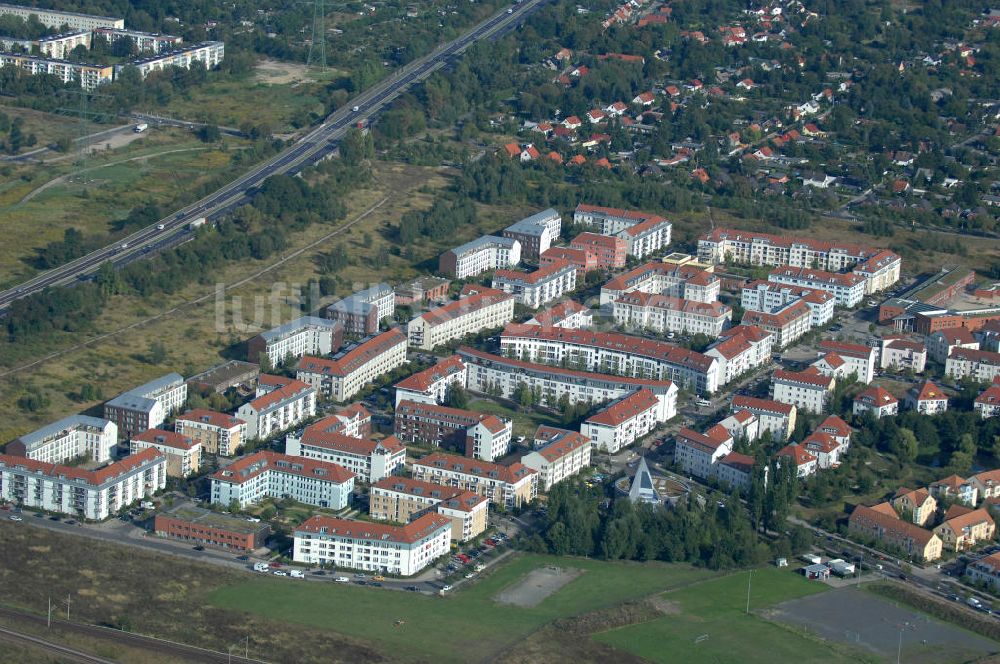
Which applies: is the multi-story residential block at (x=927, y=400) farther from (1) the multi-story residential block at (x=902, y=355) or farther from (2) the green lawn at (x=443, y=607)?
(2) the green lawn at (x=443, y=607)

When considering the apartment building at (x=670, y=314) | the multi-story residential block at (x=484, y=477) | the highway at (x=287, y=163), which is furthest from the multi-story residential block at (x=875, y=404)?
the highway at (x=287, y=163)

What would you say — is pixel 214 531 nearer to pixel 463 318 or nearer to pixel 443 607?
pixel 443 607

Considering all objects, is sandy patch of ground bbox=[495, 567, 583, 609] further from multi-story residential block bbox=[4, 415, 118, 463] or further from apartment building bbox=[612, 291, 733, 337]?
apartment building bbox=[612, 291, 733, 337]

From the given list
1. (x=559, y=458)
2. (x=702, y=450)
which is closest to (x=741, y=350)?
(x=702, y=450)

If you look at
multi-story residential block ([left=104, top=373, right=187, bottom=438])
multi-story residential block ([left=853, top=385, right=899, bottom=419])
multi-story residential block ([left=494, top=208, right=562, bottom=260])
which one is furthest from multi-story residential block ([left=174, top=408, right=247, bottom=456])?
multi-story residential block ([left=494, top=208, right=562, bottom=260])

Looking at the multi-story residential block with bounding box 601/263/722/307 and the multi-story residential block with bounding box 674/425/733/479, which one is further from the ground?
the multi-story residential block with bounding box 601/263/722/307

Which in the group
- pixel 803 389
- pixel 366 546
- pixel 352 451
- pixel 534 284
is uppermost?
pixel 534 284

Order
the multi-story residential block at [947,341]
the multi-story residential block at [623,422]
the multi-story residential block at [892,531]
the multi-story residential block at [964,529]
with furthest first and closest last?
the multi-story residential block at [947,341]
the multi-story residential block at [623,422]
the multi-story residential block at [964,529]
the multi-story residential block at [892,531]
